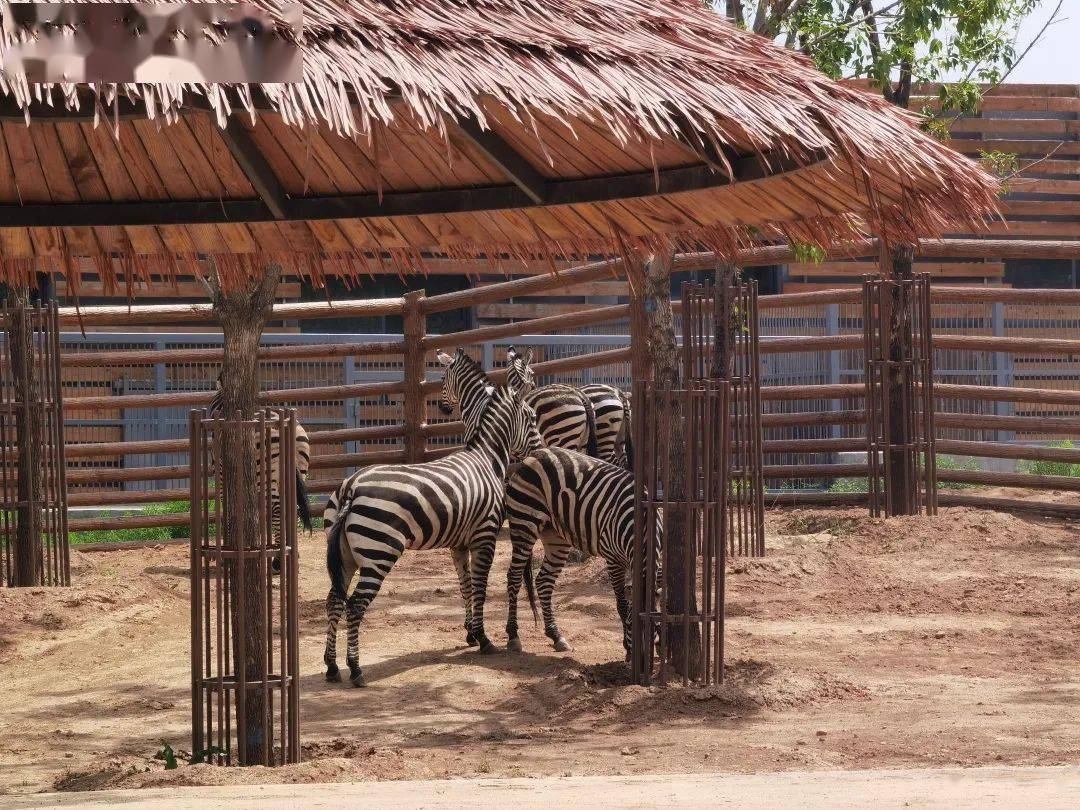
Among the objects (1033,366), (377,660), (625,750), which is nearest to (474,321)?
(1033,366)

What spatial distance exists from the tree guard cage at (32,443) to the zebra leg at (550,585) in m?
3.96

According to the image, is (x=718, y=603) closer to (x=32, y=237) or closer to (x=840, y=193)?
(x=840, y=193)

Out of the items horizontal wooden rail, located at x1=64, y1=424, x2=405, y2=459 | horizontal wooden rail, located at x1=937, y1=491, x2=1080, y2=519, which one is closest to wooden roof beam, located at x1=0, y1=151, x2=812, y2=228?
horizontal wooden rail, located at x1=64, y1=424, x2=405, y2=459

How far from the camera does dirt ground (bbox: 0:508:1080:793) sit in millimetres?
6117

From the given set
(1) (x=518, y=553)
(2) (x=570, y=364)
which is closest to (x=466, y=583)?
(1) (x=518, y=553)

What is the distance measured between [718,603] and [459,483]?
210cm

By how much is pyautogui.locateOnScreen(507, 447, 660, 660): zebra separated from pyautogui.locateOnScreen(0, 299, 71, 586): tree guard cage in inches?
151

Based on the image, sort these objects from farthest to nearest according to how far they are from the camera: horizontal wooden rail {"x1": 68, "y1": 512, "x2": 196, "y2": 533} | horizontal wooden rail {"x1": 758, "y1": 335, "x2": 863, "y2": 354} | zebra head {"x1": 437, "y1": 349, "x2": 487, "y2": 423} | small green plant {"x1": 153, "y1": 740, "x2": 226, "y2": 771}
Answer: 1. horizontal wooden rail {"x1": 68, "y1": 512, "x2": 196, "y2": 533}
2. horizontal wooden rail {"x1": 758, "y1": 335, "x2": 863, "y2": 354}
3. zebra head {"x1": 437, "y1": 349, "x2": 487, "y2": 423}
4. small green plant {"x1": 153, "y1": 740, "x2": 226, "y2": 771}

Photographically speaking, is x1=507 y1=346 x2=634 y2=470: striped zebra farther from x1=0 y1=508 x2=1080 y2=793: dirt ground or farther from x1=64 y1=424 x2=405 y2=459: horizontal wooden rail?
x1=64 y1=424 x2=405 y2=459: horizontal wooden rail

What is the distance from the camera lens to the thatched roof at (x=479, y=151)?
365 centimetres

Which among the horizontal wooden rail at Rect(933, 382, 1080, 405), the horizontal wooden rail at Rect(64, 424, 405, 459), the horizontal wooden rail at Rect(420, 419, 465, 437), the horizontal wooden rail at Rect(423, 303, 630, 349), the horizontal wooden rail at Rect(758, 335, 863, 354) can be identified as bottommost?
the horizontal wooden rail at Rect(64, 424, 405, 459)

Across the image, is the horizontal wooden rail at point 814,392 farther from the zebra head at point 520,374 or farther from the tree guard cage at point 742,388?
the zebra head at point 520,374

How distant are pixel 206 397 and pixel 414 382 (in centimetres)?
204

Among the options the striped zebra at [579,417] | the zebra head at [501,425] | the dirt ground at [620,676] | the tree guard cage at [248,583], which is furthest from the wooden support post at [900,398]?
the tree guard cage at [248,583]
